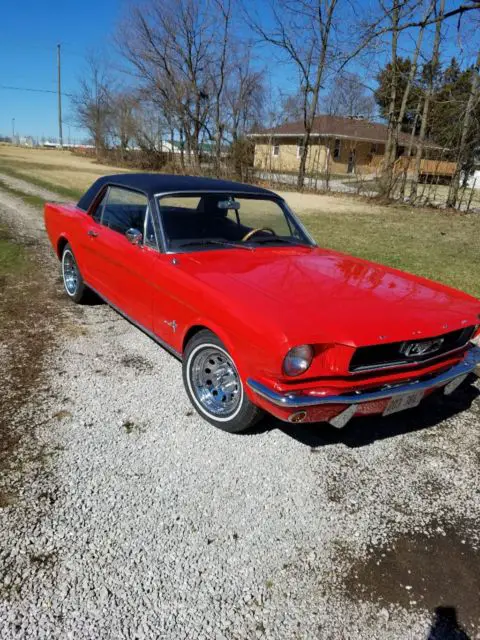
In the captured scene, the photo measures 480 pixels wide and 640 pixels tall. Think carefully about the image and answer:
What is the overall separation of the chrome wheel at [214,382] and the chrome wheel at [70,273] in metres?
2.55

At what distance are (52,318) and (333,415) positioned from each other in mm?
3398

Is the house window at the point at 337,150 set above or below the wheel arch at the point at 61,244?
above

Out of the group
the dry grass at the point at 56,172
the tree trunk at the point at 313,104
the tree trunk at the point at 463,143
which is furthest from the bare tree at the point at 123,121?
the tree trunk at the point at 463,143

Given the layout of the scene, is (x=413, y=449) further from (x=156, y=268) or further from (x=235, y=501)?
(x=156, y=268)

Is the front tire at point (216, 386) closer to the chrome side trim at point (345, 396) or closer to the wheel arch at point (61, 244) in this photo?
the chrome side trim at point (345, 396)

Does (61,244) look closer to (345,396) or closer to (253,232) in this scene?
(253,232)

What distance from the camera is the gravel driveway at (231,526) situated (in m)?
1.91

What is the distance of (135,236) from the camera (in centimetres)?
364

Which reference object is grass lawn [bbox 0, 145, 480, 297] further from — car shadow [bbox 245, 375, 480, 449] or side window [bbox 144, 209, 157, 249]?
side window [bbox 144, 209, 157, 249]

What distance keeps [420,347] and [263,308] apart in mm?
981

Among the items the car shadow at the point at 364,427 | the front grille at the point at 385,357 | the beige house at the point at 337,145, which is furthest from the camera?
the beige house at the point at 337,145

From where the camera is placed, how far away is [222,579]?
205cm

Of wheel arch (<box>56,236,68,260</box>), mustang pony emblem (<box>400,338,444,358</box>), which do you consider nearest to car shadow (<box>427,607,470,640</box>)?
mustang pony emblem (<box>400,338,444,358</box>)

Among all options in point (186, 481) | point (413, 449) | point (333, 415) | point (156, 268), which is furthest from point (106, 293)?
point (413, 449)
